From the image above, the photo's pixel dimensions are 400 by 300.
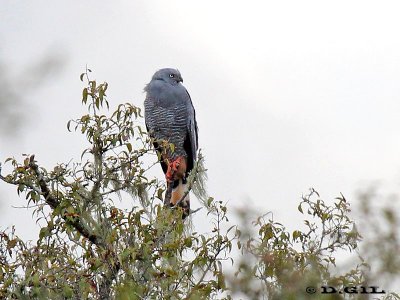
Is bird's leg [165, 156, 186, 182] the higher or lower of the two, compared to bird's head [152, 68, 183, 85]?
lower

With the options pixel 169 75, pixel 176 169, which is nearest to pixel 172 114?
pixel 169 75

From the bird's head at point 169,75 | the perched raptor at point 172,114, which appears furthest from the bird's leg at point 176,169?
the bird's head at point 169,75

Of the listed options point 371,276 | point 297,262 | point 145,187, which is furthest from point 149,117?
point 371,276

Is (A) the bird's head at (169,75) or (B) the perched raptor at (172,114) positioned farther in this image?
(A) the bird's head at (169,75)

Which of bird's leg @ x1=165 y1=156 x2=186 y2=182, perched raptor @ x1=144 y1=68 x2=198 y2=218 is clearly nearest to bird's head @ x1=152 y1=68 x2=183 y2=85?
perched raptor @ x1=144 y1=68 x2=198 y2=218

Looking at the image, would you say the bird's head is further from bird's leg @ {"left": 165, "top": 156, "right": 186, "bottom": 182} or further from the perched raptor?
bird's leg @ {"left": 165, "top": 156, "right": 186, "bottom": 182}

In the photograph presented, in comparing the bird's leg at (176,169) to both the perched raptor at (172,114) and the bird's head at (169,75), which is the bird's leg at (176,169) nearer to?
the perched raptor at (172,114)

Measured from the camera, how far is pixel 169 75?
1088 centimetres

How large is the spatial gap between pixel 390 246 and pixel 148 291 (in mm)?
1287

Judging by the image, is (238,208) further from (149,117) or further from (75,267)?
(149,117)

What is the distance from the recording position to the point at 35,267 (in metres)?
6.54

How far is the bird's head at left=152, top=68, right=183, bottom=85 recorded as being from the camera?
10.9 meters

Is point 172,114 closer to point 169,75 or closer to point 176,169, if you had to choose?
point 169,75

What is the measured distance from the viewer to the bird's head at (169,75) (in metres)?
10.9
